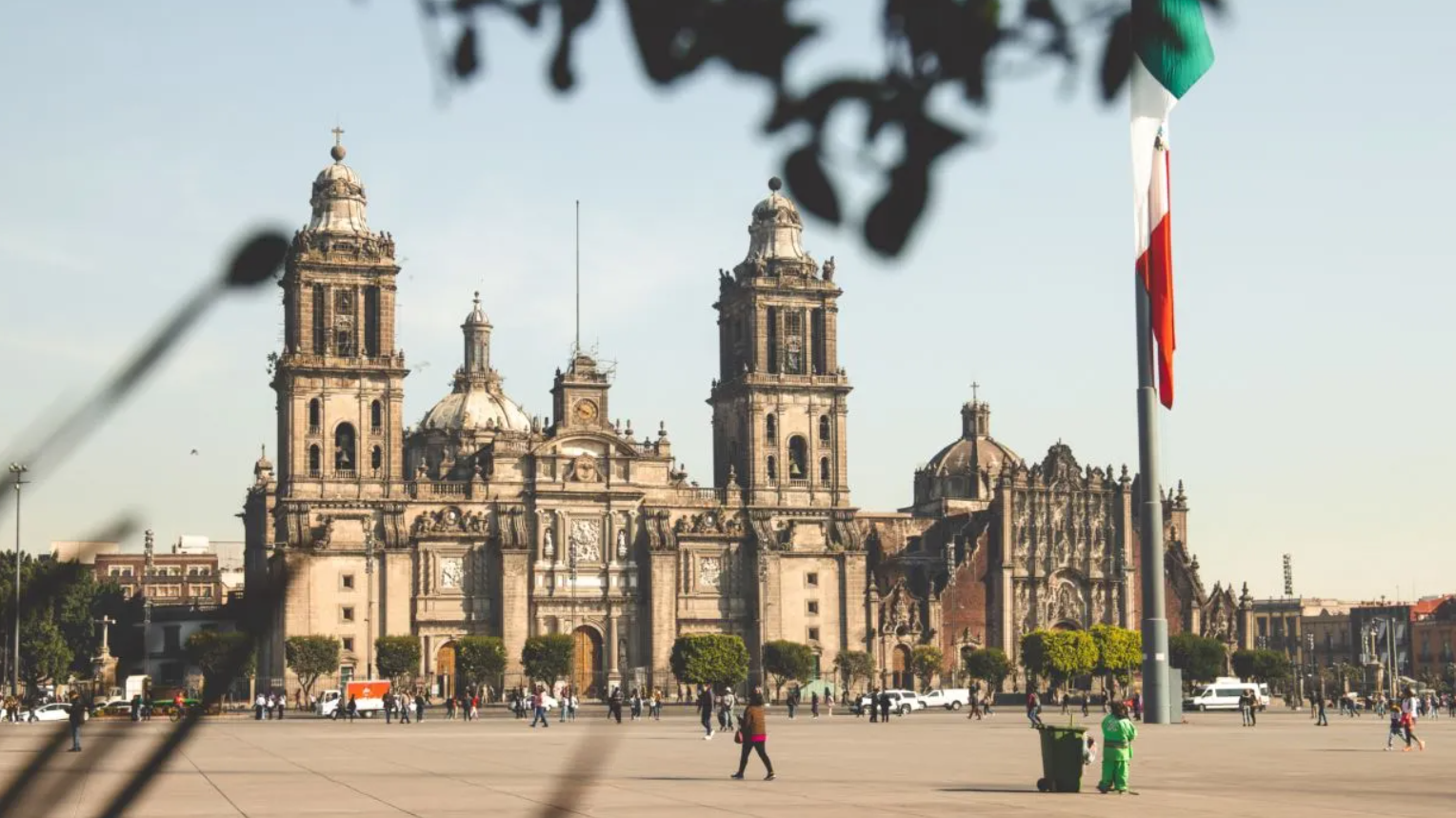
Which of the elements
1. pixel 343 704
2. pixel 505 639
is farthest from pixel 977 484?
pixel 343 704

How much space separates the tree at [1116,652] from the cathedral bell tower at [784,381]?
14.2m

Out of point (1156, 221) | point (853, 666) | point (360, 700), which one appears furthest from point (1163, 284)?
point (853, 666)

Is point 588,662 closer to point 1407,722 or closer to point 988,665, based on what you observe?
point 988,665

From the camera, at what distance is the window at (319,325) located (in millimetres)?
99125

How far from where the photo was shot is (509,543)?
9969 centimetres

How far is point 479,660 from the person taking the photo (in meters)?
93.6

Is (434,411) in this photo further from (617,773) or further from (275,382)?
(617,773)

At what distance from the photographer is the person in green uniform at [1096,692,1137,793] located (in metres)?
26.5

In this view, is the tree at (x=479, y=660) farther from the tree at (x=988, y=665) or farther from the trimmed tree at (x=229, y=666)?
the trimmed tree at (x=229, y=666)

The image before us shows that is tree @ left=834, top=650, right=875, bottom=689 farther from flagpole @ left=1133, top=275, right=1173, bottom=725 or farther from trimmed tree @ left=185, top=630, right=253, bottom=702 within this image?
trimmed tree @ left=185, top=630, right=253, bottom=702

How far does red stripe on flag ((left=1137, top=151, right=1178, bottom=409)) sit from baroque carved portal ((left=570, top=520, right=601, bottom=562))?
59.6m

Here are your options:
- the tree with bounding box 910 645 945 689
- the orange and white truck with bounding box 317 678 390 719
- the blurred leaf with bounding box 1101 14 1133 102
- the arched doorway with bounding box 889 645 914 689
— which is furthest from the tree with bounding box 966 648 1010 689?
the blurred leaf with bounding box 1101 14 1133 102

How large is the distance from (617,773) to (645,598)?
231 ft

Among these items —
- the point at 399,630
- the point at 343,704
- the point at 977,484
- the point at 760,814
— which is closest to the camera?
the point at 760,814
